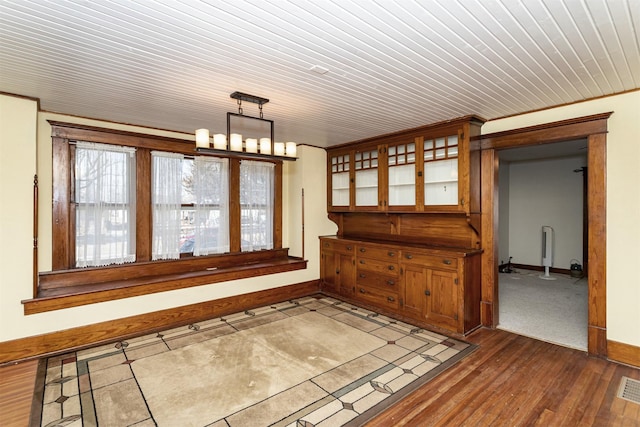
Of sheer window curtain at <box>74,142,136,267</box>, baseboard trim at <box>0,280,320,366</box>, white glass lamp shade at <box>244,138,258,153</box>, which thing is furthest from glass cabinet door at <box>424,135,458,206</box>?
sheer window curtain at <box>74,142,136,267</box>

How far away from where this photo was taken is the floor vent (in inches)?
97.3

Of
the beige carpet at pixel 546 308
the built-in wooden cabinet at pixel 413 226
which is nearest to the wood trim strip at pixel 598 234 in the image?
the beige carpet at pixel 546 308

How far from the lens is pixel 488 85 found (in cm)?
282

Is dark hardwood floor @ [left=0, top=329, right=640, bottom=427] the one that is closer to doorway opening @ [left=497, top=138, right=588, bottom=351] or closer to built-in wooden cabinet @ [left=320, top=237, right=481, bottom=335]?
built-in wooden cabinet @ [left=320, top=237, right=481, bottom=335]

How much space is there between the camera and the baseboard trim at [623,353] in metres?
2.95

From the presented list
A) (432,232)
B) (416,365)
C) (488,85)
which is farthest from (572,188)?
(416,365)

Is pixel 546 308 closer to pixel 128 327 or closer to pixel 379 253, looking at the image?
pixel 379 253

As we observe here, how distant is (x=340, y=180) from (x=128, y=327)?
12.2ft

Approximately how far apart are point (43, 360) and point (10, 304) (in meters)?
0.63

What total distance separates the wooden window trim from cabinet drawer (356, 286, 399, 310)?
4.07ft

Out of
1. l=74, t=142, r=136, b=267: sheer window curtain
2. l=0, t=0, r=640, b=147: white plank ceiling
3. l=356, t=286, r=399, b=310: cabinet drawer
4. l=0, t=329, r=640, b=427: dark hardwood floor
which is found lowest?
l=0, t=329, r=640, b=427: dark hardwood floor

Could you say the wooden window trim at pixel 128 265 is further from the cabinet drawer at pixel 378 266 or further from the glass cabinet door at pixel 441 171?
the glass cabinet door at pixel 441 171

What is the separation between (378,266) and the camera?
4.62m

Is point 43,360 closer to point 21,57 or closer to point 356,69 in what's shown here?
point 21,57
